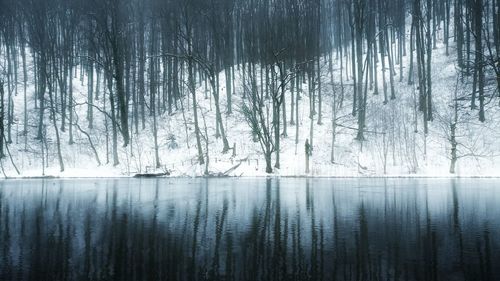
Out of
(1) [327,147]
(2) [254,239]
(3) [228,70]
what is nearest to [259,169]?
(1) [327,147]

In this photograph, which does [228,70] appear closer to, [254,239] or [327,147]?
[327,147]

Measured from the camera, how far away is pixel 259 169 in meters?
34.2

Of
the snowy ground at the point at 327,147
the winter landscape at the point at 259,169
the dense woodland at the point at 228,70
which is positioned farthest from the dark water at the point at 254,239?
the dense woodland at the point at 228,70

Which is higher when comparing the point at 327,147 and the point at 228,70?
the point at 228,70

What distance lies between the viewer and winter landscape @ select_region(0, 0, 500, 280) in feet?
25.6

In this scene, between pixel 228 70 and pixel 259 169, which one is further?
pixel 228 70

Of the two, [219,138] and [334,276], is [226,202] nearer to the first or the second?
[334,276]

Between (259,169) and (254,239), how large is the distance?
24.8m

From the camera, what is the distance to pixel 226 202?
16.4 meters

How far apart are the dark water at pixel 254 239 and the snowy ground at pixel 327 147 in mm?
16513

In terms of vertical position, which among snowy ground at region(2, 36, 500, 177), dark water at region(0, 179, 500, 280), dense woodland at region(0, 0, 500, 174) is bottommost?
dark water at region(0, 179, 500, 280)

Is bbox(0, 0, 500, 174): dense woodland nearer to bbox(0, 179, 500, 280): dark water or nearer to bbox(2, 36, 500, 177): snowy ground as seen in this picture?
bbox(2, 36, 500, 177): snowy ground

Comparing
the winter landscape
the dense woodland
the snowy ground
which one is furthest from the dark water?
the dense woodland

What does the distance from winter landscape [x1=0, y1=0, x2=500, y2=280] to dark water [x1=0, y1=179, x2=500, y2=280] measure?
55 mm
